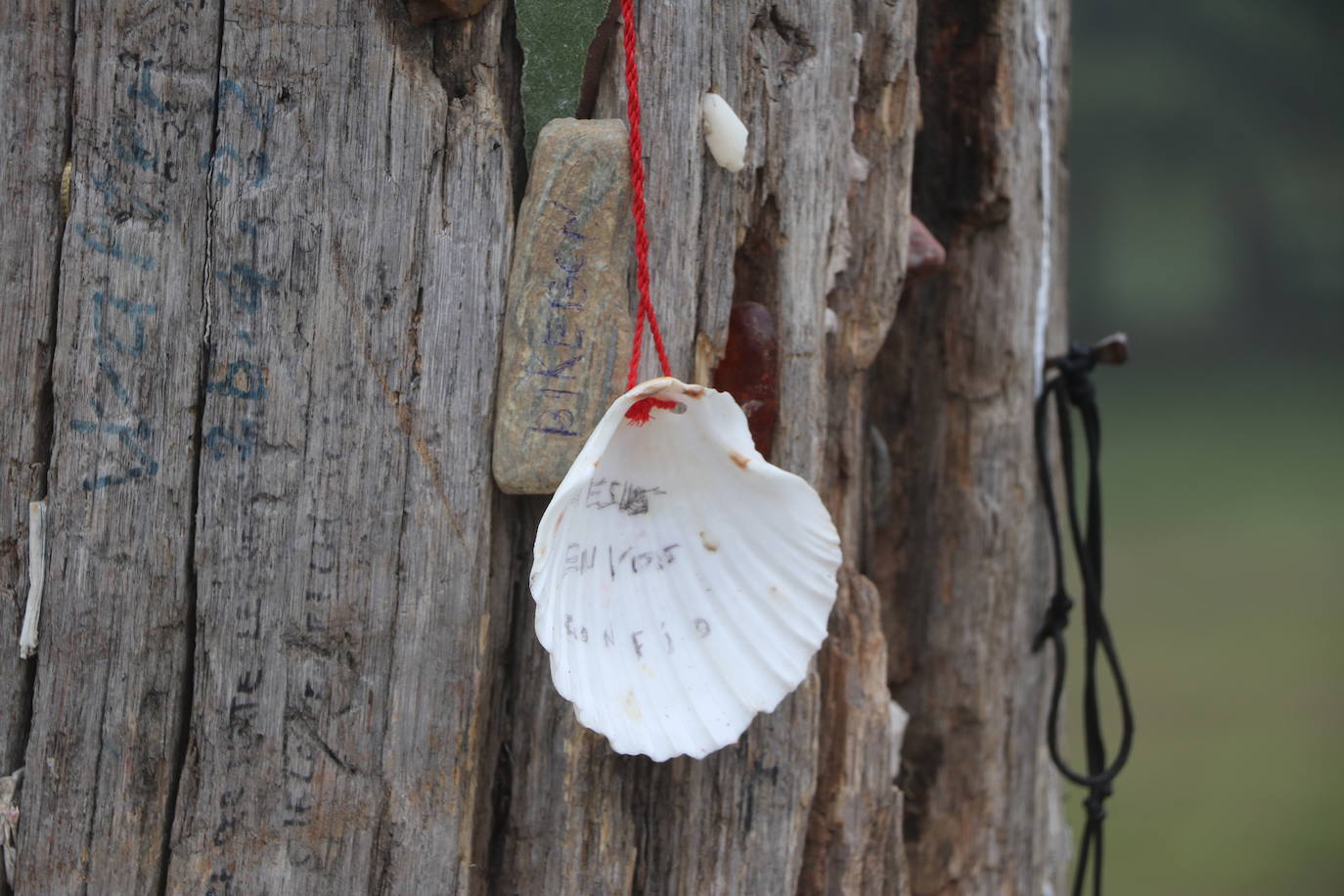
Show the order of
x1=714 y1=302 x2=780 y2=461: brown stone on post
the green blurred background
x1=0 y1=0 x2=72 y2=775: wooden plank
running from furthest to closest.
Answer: the green blurred background < x1=714 y1=302 x2=780 y2=461: brown stone on post < x1=0 y1=0 x2=72 y2=775: wooden plank

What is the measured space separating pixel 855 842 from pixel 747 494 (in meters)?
0.48

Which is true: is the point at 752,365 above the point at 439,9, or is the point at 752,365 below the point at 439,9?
below

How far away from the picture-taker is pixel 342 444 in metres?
0.96

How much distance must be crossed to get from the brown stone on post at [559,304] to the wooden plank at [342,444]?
0.09ft

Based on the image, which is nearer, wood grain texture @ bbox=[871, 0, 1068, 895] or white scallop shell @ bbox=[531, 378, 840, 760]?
white scallop shell @ bbox=[531, 378, 840, 760]

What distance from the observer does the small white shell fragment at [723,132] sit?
1.03 m

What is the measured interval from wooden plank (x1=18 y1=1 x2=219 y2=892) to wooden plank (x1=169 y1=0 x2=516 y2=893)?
0.03 m

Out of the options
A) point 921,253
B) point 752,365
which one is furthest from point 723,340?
point 921,253

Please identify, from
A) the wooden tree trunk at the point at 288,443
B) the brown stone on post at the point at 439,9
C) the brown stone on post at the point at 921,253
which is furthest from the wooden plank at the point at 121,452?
the brown stone on post at the point at 921,253

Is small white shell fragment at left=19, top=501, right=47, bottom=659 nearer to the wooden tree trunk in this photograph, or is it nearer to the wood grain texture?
the wooden tree trunk

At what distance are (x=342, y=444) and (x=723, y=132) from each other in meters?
0.51

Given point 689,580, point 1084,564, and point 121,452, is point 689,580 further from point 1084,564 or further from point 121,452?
point 1084,564

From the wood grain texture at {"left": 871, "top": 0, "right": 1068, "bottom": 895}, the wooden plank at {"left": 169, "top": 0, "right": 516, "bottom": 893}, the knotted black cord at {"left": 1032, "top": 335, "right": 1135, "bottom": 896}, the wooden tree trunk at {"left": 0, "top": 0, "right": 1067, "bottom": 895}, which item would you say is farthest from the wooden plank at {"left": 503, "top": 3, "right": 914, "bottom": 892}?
the knotted black cord at {"left": 1032, "top": 335, "right": 1135, "bottom": 896}

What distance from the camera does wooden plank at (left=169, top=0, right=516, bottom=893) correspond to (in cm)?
95
